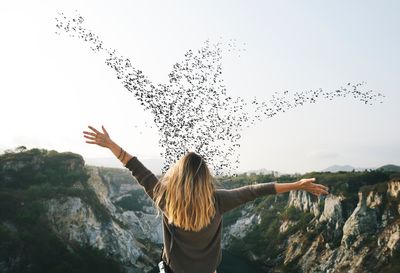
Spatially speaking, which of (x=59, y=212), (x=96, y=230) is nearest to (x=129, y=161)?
(x=59, y=212)

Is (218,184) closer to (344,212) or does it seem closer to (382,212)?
(382,212)

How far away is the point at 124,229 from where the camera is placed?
121m

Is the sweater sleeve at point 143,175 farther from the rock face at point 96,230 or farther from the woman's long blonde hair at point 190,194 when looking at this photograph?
the rock face at point 96,230

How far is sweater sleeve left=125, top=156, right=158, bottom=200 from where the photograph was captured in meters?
5.71

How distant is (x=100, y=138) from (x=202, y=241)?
1.81 metres

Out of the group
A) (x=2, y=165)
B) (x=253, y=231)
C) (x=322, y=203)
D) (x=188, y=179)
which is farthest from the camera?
(x=253, y=231)

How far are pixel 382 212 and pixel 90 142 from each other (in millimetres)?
94383

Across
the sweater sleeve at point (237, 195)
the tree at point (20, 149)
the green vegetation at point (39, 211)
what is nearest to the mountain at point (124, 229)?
the green vegetation at point (39, 211)

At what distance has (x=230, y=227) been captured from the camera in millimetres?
163375

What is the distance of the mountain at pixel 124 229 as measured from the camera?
83.9m

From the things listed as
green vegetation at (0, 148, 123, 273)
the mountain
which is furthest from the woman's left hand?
green vegetation at (0, 148, 123, 273)

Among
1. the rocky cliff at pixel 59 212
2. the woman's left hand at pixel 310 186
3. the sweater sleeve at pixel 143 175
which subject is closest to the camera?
the sweater sleeve at pixel 143 175

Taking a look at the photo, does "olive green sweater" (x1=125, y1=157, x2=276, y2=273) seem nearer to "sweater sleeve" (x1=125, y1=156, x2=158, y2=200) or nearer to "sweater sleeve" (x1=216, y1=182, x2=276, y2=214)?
"sweater sleeve" (x1=216, y1=182, x2=276, y2=214)

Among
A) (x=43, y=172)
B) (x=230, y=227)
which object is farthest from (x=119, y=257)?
(x=230, y=227)
